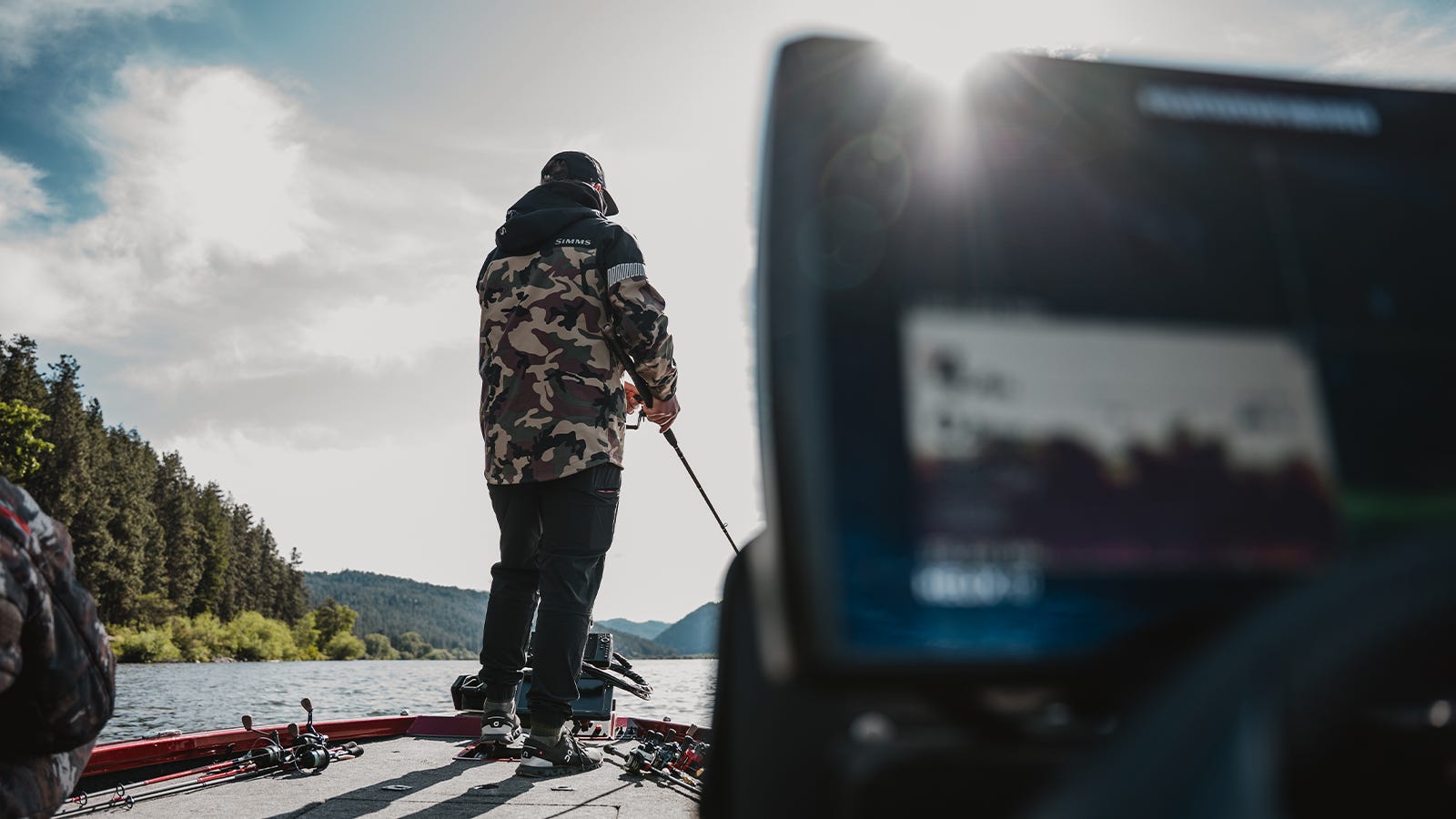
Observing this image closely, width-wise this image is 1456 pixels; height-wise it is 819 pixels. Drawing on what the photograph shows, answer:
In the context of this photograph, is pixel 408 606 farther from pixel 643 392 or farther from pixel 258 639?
pixel 643 392

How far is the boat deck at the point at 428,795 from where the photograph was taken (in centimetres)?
231

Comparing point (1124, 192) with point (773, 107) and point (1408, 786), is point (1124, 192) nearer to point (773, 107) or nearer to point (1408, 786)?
point (773, 107)

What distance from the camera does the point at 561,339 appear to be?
10.5ft

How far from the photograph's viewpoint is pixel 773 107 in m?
0.57

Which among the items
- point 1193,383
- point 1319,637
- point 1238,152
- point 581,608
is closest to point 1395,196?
point 1238,152

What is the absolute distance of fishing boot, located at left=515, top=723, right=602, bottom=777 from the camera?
2904 millimetres

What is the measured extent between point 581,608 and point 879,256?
2.70 metres

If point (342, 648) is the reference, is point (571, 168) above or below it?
above

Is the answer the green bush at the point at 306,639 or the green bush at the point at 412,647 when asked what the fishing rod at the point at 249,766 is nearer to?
the green bush at the point at 306,639

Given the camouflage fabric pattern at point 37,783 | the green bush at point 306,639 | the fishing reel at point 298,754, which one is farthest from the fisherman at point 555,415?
the green bush at point 306,639

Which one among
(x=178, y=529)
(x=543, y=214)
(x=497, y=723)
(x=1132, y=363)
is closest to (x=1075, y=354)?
(x=1132, y=363)

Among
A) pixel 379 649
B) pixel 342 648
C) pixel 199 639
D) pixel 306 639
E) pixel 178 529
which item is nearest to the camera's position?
pixel 199 639

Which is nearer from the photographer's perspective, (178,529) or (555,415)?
(555,415)

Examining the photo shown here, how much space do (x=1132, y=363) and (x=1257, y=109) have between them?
25 centimetres
